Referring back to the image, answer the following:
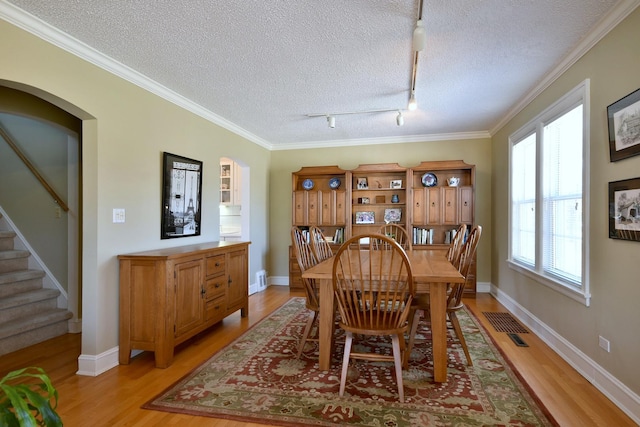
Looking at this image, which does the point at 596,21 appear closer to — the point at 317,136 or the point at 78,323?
the point at 317,136

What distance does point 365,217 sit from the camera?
5355 mm

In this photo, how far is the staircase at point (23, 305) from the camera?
9.64 ft

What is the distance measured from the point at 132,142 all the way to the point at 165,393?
2054 millimetres

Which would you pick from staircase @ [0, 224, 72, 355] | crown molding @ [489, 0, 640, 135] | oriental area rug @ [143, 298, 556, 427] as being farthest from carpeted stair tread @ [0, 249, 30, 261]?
crown molding @ [489, 0, 640, 135]

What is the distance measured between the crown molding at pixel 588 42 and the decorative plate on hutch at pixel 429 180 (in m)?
1.69

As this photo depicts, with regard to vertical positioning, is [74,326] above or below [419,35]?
below

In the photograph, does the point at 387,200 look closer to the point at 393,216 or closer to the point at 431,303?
the point at 393,216

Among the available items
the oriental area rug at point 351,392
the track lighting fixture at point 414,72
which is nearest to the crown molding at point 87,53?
the track lighting fixture at point 414,72

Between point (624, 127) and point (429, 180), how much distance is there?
3.13 m

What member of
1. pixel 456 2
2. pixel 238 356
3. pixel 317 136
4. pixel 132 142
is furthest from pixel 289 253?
pixel 456 2

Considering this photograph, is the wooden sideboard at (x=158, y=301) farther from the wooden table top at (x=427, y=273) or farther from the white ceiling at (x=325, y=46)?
the white ceiling at (x=325, y=46)

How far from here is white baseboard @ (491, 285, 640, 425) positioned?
6.31ft

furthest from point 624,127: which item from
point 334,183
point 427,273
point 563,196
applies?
point 334,183

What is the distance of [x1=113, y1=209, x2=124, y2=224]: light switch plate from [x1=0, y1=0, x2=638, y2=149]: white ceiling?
1.17 m
